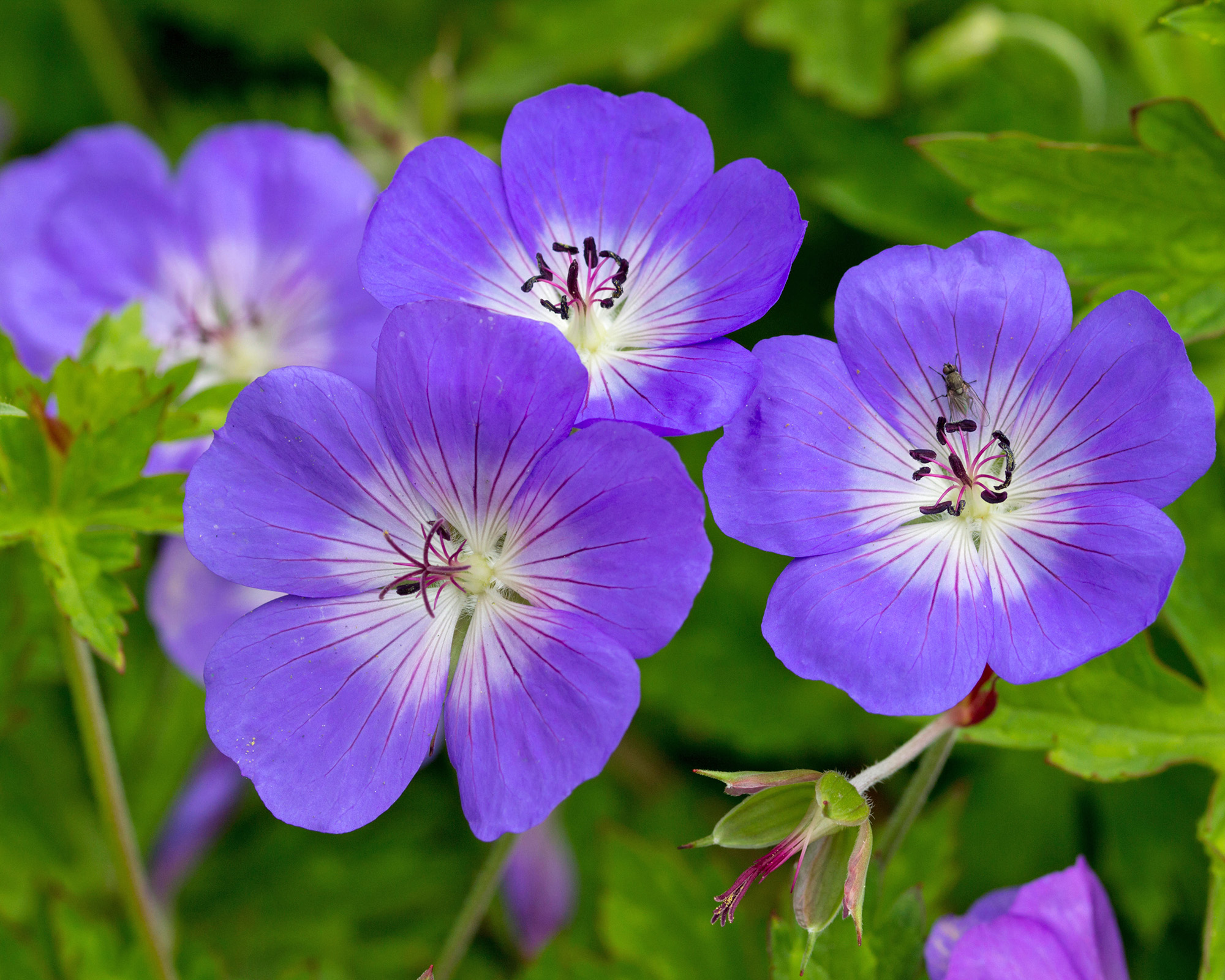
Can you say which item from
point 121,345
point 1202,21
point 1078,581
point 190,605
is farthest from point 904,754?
point 190,605

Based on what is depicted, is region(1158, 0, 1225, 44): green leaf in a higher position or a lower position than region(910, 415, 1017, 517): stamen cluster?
higher

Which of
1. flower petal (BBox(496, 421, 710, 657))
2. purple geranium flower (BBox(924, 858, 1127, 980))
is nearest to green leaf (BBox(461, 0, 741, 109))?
flower petal (BBox(496, 421, 710, 657))

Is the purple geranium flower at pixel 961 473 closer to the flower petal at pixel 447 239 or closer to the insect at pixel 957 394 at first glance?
the insect at pixel 957 394

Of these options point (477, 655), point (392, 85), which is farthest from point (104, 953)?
point (392, 85)

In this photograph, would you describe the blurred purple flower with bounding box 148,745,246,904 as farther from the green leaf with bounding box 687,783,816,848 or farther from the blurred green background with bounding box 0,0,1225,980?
the green leaf with bounding box 687,783,816,848

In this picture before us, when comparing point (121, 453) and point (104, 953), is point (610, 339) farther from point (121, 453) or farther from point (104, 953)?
point (104, 953)

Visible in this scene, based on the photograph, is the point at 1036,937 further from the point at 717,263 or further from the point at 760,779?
the point at 717,263
